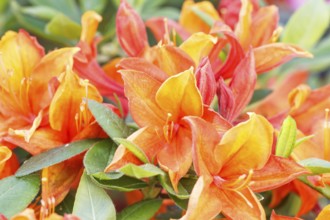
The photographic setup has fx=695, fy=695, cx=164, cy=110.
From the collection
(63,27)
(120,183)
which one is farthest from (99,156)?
(63,27)

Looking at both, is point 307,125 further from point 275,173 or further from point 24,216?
point 24,216

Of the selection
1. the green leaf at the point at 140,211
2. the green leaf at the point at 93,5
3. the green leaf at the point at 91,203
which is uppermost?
the green leaf at the point at 91,203

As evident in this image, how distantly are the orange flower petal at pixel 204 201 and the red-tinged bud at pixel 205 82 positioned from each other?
0.27 feet

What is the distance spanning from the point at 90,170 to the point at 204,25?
36 centimetres

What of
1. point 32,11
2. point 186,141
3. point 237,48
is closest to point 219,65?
point 237,48

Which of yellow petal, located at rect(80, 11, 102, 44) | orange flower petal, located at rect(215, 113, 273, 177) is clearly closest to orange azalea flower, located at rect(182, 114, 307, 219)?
orange flower petal, located at rect(215, 113, 273, 177)

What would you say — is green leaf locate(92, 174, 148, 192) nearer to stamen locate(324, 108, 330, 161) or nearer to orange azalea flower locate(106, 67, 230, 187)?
orange azalea flower locate(106, 67, 230, 187)

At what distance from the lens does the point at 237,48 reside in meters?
0.79

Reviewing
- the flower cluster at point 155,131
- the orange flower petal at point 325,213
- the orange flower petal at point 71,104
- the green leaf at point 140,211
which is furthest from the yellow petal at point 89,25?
the orange flower petal at point 325,213

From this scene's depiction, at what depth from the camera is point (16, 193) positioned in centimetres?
69

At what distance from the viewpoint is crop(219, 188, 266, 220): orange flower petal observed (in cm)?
66

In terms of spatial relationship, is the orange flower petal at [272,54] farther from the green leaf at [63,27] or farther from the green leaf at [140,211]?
the green leaf at [63,27]

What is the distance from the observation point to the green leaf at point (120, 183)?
685 millimetres

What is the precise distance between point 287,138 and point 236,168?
0.21 ft
